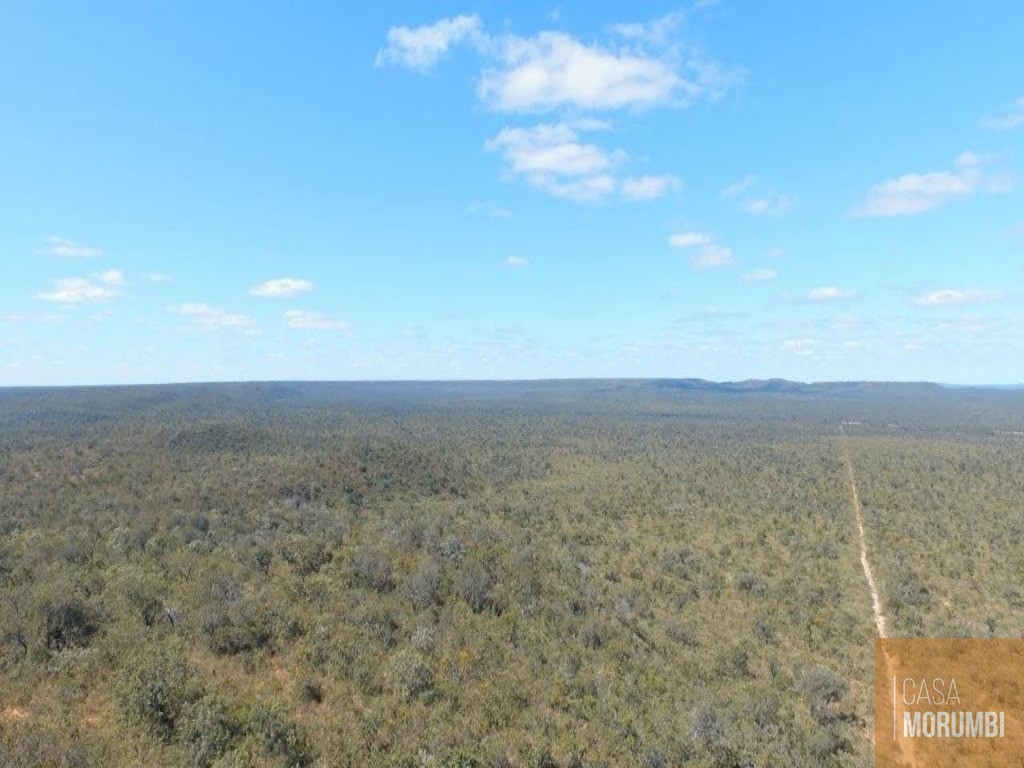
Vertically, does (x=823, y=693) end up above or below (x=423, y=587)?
below

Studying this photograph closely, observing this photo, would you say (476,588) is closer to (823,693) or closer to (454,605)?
(454,605)

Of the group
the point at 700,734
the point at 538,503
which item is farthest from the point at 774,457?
the point at 700,734

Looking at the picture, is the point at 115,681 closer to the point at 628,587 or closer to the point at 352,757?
the point at 352,757

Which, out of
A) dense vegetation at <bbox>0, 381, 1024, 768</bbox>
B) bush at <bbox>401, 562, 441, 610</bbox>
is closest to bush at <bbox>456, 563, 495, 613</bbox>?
dense vegetation at <bbox>0, 381, 1024, 768</bbox>

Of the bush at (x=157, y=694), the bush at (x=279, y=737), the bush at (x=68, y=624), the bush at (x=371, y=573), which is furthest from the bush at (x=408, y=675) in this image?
the bush at (x=68, y=624)

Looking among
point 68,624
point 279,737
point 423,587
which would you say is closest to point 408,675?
point 279,737

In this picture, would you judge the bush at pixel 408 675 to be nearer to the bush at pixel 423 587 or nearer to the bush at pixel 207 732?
the bush at pixel 207 732

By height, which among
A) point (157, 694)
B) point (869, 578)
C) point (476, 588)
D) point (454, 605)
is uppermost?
point (157, 694)
